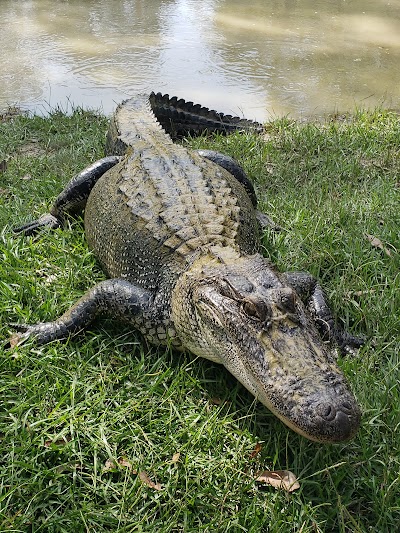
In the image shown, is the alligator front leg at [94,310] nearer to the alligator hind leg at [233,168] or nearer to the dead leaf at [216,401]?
the dead leaf at [216,401]

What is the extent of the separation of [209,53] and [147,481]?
8487 mm

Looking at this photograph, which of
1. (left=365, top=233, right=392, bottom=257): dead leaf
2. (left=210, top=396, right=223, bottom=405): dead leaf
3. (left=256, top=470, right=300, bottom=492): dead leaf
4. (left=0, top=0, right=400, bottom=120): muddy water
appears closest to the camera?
(left=256, top=470, right=300, bottom=492): dead leaf

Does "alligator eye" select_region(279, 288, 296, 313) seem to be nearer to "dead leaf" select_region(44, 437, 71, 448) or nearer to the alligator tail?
"dead leaf" select_region(44, 437, 71, 448)

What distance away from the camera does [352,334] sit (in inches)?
136

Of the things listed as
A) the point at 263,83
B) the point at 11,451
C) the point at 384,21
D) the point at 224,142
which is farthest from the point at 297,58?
the point at 11,451

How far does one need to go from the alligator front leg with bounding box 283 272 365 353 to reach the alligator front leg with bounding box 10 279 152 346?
891 millimetres

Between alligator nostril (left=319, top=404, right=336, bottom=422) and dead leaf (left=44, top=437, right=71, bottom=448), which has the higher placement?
alligator nostril (left=319, top=404, right=336, bottom=422)

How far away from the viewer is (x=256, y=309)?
8.57 ft

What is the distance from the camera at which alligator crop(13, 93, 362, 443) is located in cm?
235

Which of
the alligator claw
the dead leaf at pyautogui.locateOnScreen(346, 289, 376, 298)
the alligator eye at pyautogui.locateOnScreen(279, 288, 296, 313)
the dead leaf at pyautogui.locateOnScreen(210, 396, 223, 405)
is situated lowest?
the alligator claw

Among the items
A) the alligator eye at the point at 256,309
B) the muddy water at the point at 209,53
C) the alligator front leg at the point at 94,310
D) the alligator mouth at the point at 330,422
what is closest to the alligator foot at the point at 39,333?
the alligator front leg at the point at 94,310

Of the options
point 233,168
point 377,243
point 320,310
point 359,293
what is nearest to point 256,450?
point 320,310

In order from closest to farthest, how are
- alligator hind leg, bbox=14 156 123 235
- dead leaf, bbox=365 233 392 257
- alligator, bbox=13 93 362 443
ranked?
alligator, bbox=13 93 362 443 < dead leaf, bbox=365 233 392 257 < alligator hind leg, bbox=14 156 123 235

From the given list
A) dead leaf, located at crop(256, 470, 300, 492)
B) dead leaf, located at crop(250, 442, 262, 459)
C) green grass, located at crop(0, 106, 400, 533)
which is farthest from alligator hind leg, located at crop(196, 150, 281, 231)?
dead leaf, located at crop(256, 470, 300, 492)
